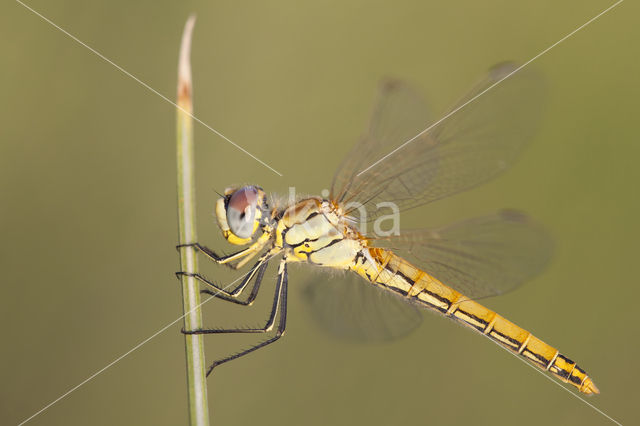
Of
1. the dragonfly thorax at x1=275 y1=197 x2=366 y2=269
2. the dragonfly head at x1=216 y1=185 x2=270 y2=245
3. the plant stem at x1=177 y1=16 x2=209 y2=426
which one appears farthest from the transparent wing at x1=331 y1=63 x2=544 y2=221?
the plant stem at x1=177 y1=16 x2=209 y2=426

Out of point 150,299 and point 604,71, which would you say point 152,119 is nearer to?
point 150,299

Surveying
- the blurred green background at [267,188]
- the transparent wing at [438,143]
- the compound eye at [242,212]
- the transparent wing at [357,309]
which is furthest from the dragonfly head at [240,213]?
the blurred green background at [267,188]

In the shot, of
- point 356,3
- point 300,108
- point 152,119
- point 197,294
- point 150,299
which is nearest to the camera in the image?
point 197,294

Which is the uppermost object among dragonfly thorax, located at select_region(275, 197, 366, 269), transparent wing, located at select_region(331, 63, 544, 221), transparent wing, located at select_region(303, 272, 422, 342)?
transparent wing, located at select_region(331, 63, 544, 221)

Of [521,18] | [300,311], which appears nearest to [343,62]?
[521,18]

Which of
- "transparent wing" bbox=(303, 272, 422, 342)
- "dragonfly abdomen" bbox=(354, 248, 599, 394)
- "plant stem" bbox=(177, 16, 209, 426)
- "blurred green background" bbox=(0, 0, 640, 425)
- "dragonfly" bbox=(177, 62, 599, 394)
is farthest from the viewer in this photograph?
"blurred green background" bbox=(0, 0, 640, 425)

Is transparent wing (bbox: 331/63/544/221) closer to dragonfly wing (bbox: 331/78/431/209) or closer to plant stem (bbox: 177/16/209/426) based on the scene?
dragonfly wing (bbox: 331/78/431/209)

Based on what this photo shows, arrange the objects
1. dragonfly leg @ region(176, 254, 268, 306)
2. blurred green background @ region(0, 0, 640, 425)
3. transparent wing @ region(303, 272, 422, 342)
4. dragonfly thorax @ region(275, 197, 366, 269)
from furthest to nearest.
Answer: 1. blurred green background @ region(0, 0, 640, 425)
2. transparent wing @ region(303, 272, 422, 342)
3. dragonfly thorax @ region(275, 197, 366, 269)
4. dragonfly leg @ region(176, 254, 268, 306)
